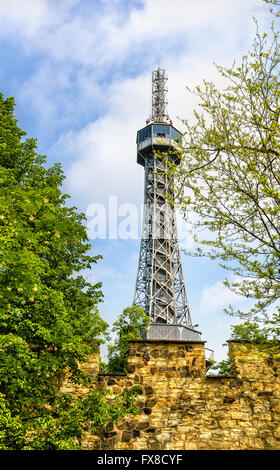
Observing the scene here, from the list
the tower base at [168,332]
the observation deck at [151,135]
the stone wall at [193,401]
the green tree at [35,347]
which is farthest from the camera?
the observation deck at [151,135]

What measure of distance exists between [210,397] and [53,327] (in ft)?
11.2

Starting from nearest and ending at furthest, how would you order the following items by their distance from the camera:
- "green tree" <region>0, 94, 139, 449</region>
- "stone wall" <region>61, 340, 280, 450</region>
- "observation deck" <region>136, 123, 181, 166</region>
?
"green tree" <region>0, 94, 139, 449</region>
"stone wall" <region>61, 340, 280, 450</region>
"observation deck" <region>136, 123, 181, 166</region>

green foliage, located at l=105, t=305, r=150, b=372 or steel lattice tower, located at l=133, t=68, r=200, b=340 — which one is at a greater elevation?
steel lattice tower, located at l=133, t=68, r=200, b=340

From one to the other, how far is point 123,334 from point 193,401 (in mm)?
13729

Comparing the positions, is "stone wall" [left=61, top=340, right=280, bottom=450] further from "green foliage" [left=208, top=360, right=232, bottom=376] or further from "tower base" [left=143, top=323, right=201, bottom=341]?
"tower base" [left=143, top=323, right=201, bottom=341]

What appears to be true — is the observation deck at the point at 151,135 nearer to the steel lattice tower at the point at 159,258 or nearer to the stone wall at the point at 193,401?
the steel lattice tower at the point at 159,258

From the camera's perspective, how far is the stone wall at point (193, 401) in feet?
23.6

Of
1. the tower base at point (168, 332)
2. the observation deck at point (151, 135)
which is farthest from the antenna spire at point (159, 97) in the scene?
the tower base at point (168, 332)

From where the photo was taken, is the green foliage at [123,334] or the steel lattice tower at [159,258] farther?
the steel lattice tower at [159,258]

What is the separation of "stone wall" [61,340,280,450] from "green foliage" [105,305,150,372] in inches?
474

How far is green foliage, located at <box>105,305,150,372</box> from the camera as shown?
1994 centimetres

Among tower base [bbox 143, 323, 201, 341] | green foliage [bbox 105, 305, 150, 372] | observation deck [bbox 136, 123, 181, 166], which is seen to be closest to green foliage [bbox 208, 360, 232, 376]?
green foliage [bbox 105, 305, 150, 372]

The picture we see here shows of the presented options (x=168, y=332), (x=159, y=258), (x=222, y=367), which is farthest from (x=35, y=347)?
(x=159, y=258)

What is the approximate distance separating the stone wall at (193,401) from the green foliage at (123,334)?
1203 cm
